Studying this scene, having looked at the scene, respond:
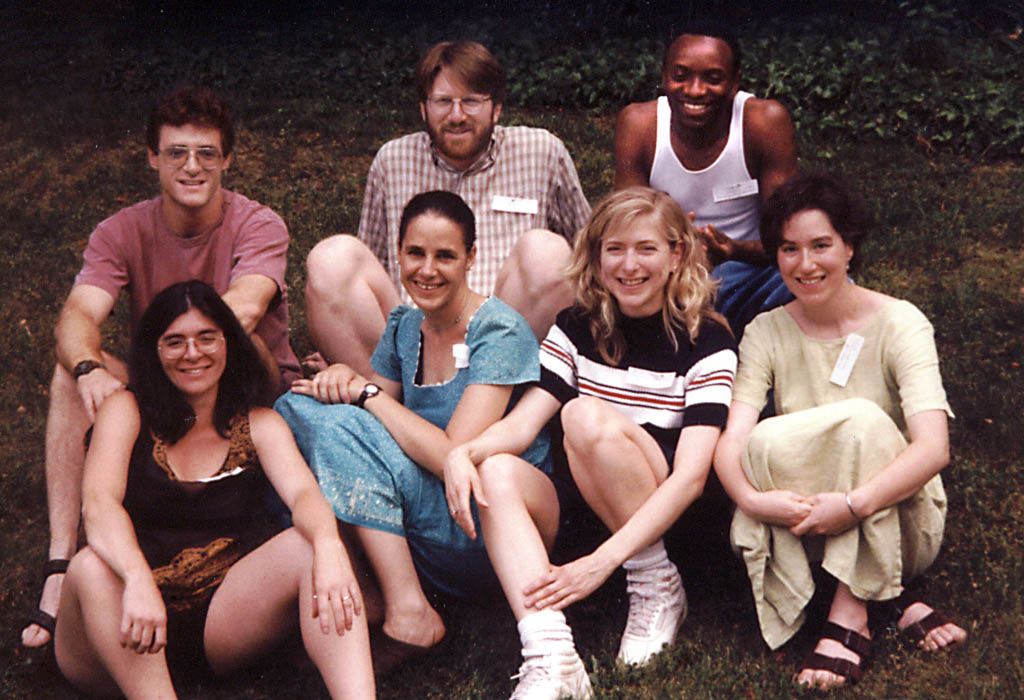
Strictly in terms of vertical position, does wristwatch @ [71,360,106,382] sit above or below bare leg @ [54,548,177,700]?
above

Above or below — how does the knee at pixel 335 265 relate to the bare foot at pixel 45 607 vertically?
above

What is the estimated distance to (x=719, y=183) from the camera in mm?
4328

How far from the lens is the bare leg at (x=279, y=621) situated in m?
3.02

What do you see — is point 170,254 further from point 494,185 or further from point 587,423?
point 587,423

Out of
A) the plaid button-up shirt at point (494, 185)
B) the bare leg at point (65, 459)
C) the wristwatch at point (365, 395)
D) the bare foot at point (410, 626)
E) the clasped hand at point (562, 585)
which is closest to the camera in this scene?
the clasped hand at point (562, 585)

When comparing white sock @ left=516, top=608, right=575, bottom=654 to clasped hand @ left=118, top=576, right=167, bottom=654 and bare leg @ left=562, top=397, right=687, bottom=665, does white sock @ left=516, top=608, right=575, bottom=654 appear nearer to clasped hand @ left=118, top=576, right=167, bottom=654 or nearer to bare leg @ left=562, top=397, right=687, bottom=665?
bare leg @ left=562, top=397, right=687, bottom=665

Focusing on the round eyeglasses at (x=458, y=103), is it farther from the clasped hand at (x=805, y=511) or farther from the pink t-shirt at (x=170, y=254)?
the clasped hand at (x=805, y=511)

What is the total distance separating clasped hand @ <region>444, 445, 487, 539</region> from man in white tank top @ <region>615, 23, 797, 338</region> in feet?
4.22

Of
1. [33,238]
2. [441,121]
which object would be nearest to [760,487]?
[441,121]

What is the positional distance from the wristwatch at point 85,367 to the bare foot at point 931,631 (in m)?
2.63

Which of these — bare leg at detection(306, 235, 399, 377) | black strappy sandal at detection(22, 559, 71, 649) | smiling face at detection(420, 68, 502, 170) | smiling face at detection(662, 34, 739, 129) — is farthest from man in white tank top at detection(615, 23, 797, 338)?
black strappy sandal at detection(22, 559, 71, 649)

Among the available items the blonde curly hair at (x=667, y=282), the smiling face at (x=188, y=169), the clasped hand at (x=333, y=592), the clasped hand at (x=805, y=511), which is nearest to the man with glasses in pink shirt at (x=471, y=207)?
the blonde curly hair at (x=667, y=282)

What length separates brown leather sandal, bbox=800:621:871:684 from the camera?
322 cm

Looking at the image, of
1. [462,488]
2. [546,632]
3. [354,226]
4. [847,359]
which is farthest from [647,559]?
→ [354,226]
